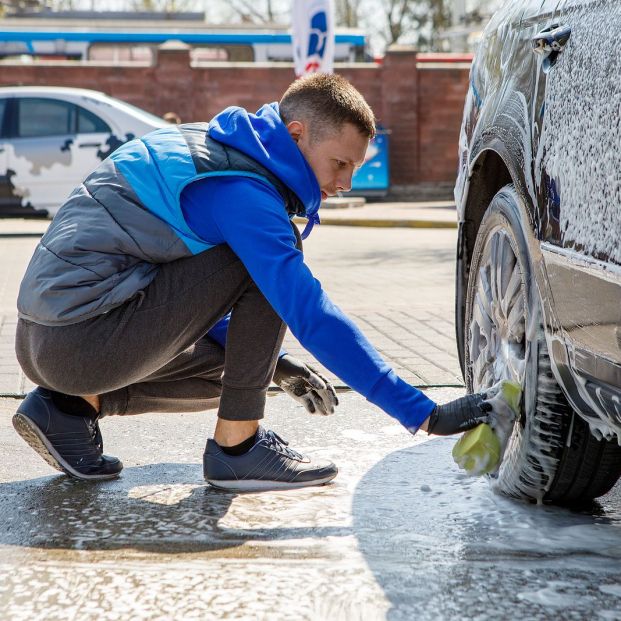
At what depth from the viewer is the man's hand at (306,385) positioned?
10.1 feet

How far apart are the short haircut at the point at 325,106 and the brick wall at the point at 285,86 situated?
1625cm

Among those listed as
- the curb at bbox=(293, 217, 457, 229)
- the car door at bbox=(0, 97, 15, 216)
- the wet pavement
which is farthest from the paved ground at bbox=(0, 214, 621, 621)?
the curb at bbox=(293, 217, 457, 229)

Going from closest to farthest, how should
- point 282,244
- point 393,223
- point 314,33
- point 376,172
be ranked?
point 282,244 → point 393,223 → point 314,33 → point 376,172

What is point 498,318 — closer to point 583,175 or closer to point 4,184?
point 583,175

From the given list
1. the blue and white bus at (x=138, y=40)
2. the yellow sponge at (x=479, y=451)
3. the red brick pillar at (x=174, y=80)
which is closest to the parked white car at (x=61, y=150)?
the red brick pillar at (x=174, y=80)

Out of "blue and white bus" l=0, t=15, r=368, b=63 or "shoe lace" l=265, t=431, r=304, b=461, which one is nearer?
"shoe lace" l=265, t=431, r=304, b=461

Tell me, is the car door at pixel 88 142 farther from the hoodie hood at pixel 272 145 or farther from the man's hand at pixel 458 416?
the man's hand at pixel 458 416

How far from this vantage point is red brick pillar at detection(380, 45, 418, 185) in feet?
64.0

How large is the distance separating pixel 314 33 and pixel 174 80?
3.88m

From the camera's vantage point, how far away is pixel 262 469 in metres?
2.97

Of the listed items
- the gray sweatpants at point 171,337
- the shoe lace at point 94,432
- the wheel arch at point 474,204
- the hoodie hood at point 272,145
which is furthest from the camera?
the shoe lace at point 94,432

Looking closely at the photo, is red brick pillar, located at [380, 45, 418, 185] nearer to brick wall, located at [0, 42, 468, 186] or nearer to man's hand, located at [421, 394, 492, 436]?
brick wall, located at [0, 42, 468, 186]

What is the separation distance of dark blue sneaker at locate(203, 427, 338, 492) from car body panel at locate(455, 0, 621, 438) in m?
0.94

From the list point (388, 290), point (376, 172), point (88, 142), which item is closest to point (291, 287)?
point (388, 290)
